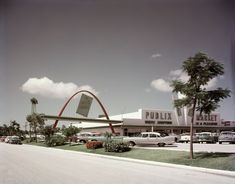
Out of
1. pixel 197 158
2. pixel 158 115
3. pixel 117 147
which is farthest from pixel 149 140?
pixel 158 115

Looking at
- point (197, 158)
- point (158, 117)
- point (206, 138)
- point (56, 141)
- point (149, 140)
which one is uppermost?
point (158, 117)

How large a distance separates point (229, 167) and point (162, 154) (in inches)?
325

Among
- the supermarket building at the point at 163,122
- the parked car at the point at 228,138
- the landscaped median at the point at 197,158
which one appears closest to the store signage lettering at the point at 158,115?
the supermarket building at the point at 163,122

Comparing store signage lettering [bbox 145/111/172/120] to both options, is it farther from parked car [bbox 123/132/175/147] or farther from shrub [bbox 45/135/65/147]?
parked car [bbox 123/132/175/147]

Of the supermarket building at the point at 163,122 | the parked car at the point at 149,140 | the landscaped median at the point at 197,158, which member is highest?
the supermarket building at the point at 163,122

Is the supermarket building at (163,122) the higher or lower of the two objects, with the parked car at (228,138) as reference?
higher

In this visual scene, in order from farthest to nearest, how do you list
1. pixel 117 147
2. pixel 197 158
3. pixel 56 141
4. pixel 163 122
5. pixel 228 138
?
pixel 163 122 < pixel 56 141 < pixel 228 138 < pixel 117 147 < pixel 197 158

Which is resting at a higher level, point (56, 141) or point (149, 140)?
point (149, 140)

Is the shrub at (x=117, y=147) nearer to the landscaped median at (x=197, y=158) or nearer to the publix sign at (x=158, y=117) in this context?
the landscaped median at (x=197, y=158)

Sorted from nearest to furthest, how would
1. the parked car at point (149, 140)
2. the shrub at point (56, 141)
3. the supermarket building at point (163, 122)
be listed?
the parked car at point (149, 140) < the shrub at point (56, 141) < the supermarket building at point (163, 122)

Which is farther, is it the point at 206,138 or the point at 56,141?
the point at 56,141

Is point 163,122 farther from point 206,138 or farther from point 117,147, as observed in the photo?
point 117,147

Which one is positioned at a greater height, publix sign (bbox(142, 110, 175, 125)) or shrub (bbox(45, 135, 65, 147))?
publix sign (bbox(142, 110, 175, 125))

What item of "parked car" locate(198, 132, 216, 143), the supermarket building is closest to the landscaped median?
"parked car" locate(198, 132, 216, 143)
